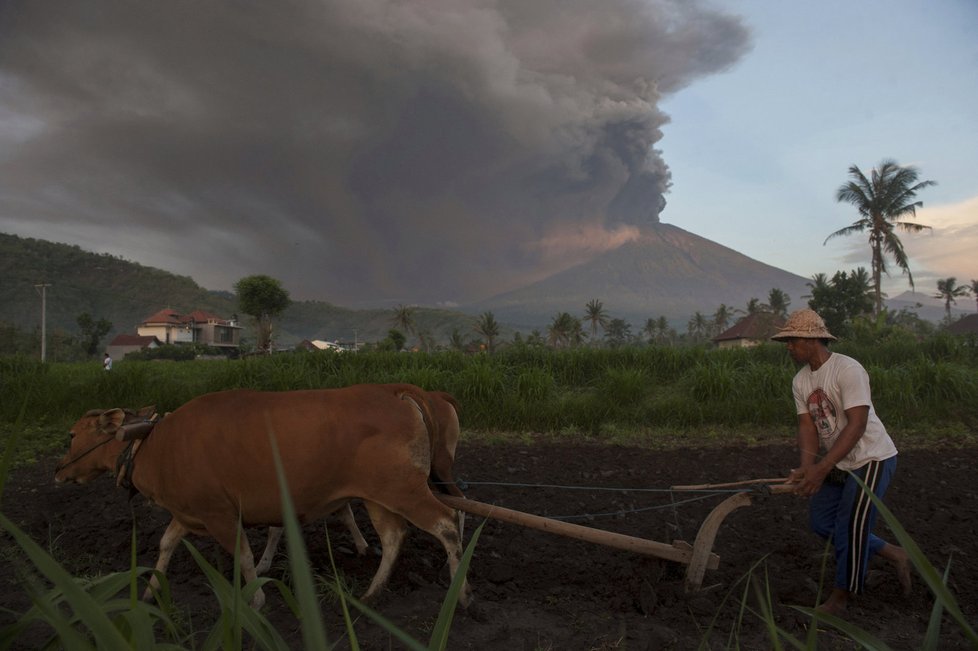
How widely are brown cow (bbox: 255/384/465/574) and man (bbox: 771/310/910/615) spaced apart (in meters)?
2.15

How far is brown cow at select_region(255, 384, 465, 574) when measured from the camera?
15.1 ft

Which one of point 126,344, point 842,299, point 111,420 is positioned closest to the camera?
point 111,420

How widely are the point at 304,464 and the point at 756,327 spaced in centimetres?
5913

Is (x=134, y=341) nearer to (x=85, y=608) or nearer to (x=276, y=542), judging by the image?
(x=276, y=542)

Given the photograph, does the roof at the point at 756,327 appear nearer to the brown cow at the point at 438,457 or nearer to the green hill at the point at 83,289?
the green hill at the point at 83,289

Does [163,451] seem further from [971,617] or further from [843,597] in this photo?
[971,617]

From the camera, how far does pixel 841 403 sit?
13.3 feet

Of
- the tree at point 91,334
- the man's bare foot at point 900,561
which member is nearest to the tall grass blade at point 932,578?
the man's bare foot at point 900,561

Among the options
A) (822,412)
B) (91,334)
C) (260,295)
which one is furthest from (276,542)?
(91,334)

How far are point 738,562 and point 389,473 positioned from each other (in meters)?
Result: 2.56

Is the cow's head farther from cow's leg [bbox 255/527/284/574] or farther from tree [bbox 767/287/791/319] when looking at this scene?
tree [bbox 767/287/791/319]

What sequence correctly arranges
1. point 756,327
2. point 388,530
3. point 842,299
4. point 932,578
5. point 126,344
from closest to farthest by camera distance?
1. point 932,578
2. point 388,530
3. point 842,299
4. point 756,327
5. point 126,344

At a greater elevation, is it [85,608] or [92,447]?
[85,608]

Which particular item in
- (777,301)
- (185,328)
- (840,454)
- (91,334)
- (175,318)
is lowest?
(840,454)
